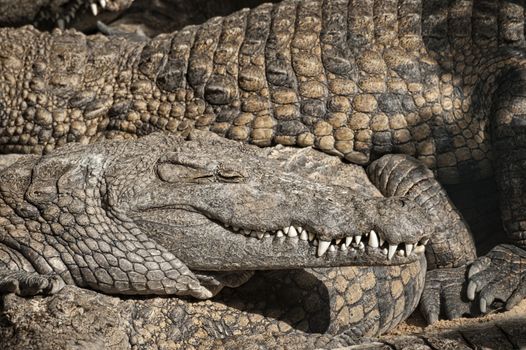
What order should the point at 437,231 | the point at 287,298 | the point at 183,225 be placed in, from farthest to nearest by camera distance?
the point at 437,231, the point at 287,298, the point at 183,225

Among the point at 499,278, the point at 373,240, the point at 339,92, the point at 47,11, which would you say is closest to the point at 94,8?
the point at 47,11

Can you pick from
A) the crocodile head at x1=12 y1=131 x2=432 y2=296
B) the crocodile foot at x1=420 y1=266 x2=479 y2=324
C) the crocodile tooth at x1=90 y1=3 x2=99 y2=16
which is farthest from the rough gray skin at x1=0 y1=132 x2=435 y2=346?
the crocodile tooth at x1=90 y1=3 x2=99 y2=16

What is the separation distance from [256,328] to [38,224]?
100cm

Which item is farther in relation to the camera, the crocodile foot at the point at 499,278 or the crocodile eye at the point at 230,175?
the crocodile foot at the point at 499,278

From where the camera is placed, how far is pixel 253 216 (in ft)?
12.0

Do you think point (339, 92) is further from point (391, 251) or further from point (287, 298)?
point (391, 251)

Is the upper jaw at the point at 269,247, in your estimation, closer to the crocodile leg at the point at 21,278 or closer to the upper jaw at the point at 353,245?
the upper jaw at the point at 353,245

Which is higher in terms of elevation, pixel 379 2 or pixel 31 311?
pixel 379 2

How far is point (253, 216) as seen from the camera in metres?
3.67

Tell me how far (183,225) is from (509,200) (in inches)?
80.2

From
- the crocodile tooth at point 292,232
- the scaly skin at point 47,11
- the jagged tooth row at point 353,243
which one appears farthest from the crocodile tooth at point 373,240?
the scaly skin at point 47,11

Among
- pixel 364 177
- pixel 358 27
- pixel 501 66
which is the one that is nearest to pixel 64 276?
pixel 364 177

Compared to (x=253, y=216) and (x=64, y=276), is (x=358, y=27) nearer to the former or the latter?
(x=253, y=216)

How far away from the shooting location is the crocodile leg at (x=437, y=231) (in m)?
4.79
